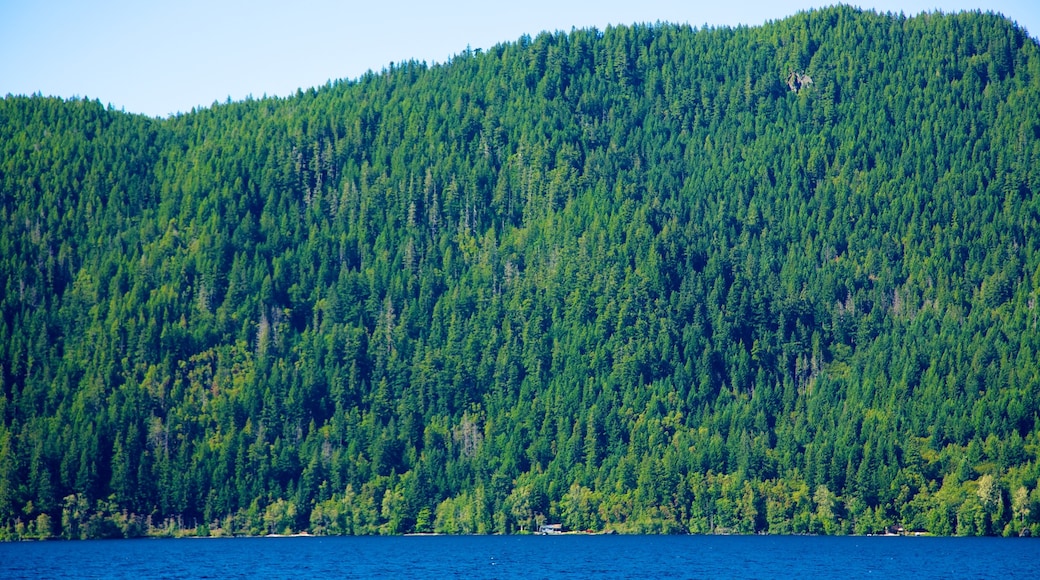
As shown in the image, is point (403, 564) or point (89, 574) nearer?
point (89, 574)

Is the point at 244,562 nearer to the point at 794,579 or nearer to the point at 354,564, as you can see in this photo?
the point at 354,564

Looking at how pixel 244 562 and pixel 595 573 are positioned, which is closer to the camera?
pixel 595 573

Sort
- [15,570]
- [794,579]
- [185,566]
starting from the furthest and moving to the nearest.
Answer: [185,566], [15,570], [794,579]

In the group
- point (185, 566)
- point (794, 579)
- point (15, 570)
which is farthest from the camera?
point (185, 566)

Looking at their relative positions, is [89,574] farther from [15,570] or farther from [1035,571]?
[1035,571]

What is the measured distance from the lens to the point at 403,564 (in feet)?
628

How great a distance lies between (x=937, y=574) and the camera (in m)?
169

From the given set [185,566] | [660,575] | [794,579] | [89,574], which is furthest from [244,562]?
[794,579]

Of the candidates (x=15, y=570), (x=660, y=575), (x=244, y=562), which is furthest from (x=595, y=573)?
(x=15, y=570)

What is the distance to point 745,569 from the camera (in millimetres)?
179250

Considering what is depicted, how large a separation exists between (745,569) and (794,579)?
15.7 metres

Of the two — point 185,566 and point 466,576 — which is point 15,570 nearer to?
point 185,566

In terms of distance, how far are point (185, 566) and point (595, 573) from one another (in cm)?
5011

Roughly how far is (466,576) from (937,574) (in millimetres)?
48925
